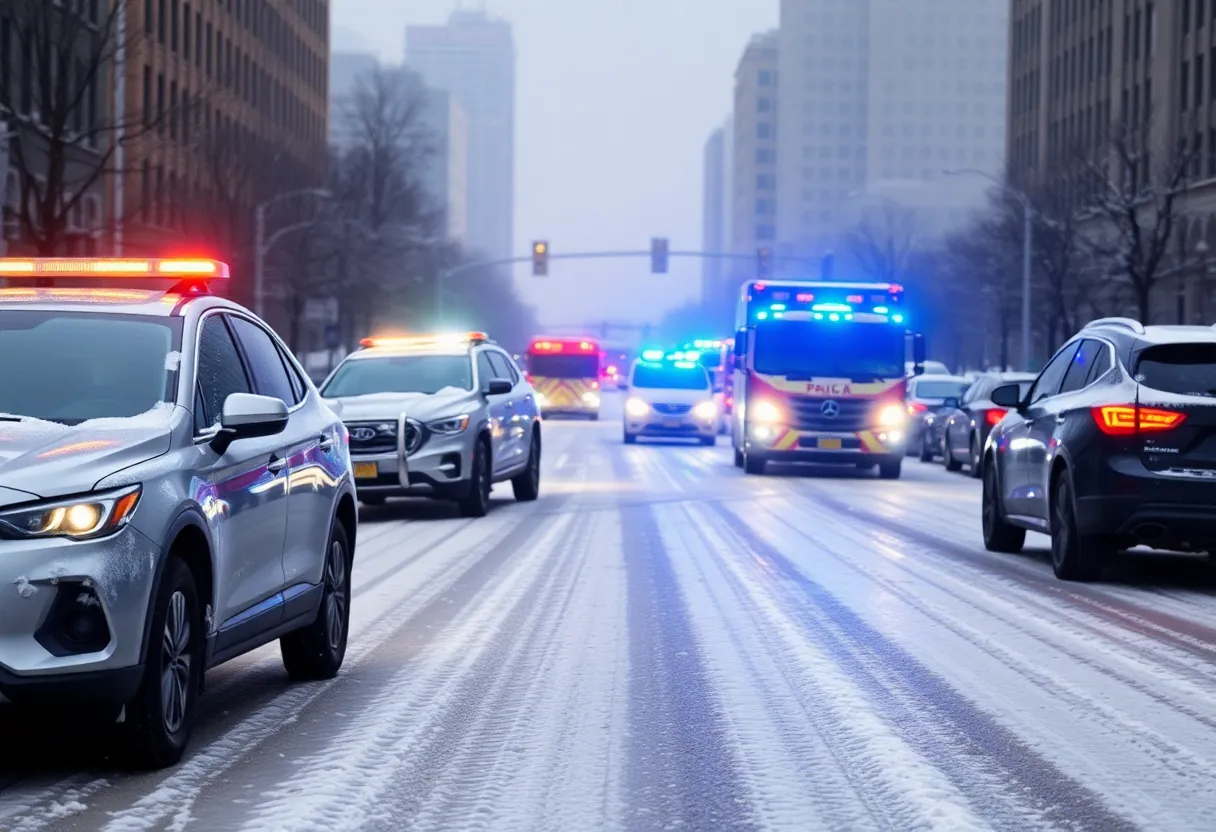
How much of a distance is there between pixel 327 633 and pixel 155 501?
2.58m

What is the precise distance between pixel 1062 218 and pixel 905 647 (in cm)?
5202

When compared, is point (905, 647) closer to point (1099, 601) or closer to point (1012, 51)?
point (1099, 601)

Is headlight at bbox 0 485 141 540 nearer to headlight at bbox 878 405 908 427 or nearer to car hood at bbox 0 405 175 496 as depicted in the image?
car hood at bbox 0 405 175 496

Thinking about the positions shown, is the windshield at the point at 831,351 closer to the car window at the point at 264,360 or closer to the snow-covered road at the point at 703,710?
the snow-covered road at the point at 703,710

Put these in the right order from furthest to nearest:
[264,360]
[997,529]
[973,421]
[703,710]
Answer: [973,421]
[997,529]
[264,360]
[703,710]

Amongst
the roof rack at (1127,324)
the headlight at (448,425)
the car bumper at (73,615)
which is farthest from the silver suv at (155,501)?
the headlight at (448,425)

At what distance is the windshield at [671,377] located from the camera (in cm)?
4300

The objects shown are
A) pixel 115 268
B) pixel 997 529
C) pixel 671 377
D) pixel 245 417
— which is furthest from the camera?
pixel 671 377

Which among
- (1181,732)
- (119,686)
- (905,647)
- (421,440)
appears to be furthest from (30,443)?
(421,440)

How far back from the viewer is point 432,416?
19391mm

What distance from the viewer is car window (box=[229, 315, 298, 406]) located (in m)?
8.31

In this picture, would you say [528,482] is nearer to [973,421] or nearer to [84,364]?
[973,421]

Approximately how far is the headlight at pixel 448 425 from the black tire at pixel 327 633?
394 inches

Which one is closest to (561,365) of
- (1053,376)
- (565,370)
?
(565,370)
